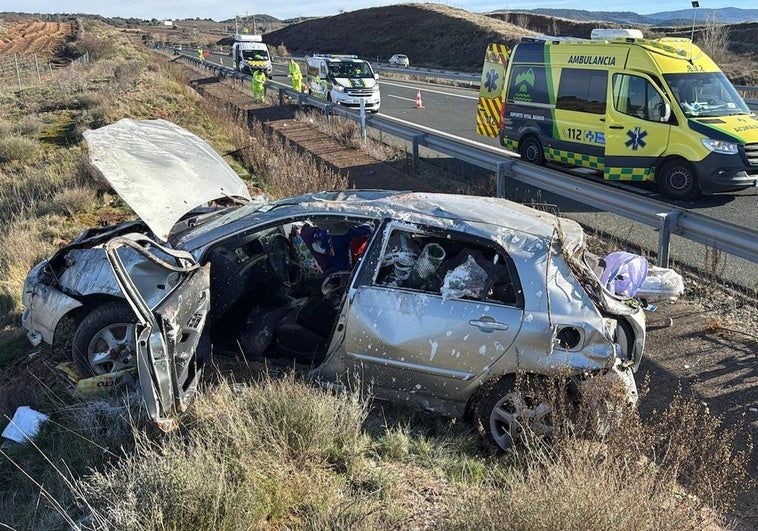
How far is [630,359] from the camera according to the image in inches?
156

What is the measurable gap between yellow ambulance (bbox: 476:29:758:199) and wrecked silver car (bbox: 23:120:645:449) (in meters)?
6.57

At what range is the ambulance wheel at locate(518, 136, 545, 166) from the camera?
12.1m

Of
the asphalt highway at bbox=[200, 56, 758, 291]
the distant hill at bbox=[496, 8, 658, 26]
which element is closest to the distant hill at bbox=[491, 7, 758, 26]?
the distant hill at bbox=[496, 8, 658, 26]

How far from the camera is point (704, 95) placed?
1017 centimetres

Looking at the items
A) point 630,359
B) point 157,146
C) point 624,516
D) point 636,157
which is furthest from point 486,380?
point 636,157

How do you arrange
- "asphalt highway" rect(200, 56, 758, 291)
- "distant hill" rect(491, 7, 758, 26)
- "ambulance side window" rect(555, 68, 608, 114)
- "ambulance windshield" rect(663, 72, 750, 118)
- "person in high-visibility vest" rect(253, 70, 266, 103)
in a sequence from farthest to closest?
"distant hill" rect(491, 7, 758, 26), "person in high-visibility vest" rect(253, 70, 266, 103), "ambulance side window" rect(555, 68, 608, 114), "ambulance windshield" rect(663, 72, 750, 118), "asphalt highway" rect(200, 56, 758, 291)

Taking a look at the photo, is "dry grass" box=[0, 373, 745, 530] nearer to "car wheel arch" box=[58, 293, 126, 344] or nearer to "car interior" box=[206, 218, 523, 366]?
"car interior" box=[206, 218, 523, 366]

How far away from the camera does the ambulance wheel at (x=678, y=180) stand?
Answer: 9.66 meters

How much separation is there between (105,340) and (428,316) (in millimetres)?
2371

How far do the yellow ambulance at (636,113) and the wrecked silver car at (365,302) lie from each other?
6566 millimetres

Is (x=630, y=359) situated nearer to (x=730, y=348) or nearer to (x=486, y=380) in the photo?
(x=486, y=380)

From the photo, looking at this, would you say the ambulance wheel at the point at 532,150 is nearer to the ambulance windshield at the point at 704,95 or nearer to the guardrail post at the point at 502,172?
the ambulance windshield at the point at 704,95

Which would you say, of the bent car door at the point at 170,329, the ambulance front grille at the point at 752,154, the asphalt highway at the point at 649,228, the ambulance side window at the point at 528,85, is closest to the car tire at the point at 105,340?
the bent car door at the point at 170,329

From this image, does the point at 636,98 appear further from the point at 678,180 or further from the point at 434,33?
the point at 434,33
